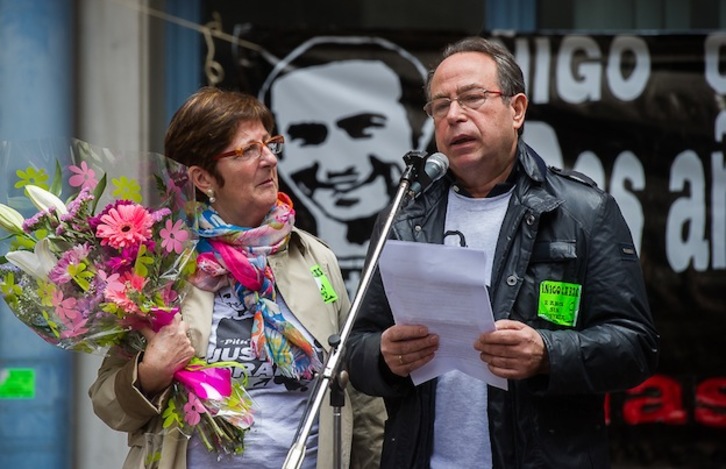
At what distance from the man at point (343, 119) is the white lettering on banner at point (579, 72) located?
714mm

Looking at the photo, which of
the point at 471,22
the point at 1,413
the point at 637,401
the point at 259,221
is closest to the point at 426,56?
the point at 471,22

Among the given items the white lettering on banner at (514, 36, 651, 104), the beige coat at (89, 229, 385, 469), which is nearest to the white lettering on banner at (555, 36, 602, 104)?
the white lettering on banner at (514, 36, 651, 104)

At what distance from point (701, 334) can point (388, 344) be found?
3.16m

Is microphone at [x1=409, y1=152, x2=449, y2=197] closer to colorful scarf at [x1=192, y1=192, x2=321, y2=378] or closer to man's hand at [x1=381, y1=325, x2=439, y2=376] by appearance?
man's hand at [x1=381, y1=325, x2=439, y2=376]

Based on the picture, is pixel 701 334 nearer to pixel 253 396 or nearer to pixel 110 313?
pixel 253 396

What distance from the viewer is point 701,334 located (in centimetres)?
588

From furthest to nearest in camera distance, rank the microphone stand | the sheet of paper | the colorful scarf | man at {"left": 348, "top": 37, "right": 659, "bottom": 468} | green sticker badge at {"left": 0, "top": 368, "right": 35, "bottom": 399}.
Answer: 1. green sticker badge at {"left": 0, "top": 368, "right": 35, "bottom": 399}
2. the colorful scarf
3. man at {"left": 348, "top": 37, "right": 659, "bottom": 468}
4. the sheet of paper
5. the microphone stand

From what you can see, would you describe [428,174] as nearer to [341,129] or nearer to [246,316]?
[246,316]

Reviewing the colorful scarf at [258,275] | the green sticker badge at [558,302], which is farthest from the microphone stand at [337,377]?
the colorful scarf at [258,275]

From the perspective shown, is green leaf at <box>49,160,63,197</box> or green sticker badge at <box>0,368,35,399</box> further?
green sticker badge at <box>0,368,35,399</box>

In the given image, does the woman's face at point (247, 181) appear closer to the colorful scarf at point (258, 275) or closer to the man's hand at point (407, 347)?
the colorful scarf at point (258, 275)

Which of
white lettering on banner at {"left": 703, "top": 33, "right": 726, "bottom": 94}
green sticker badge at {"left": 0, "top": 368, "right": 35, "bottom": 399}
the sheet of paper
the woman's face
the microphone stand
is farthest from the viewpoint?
green sticker badge at {"left": 0, "top": 368, "right": 35, "bottom": 399}

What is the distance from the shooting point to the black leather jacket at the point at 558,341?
10.2ft

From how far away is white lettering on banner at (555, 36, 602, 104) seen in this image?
5902 millimetres
